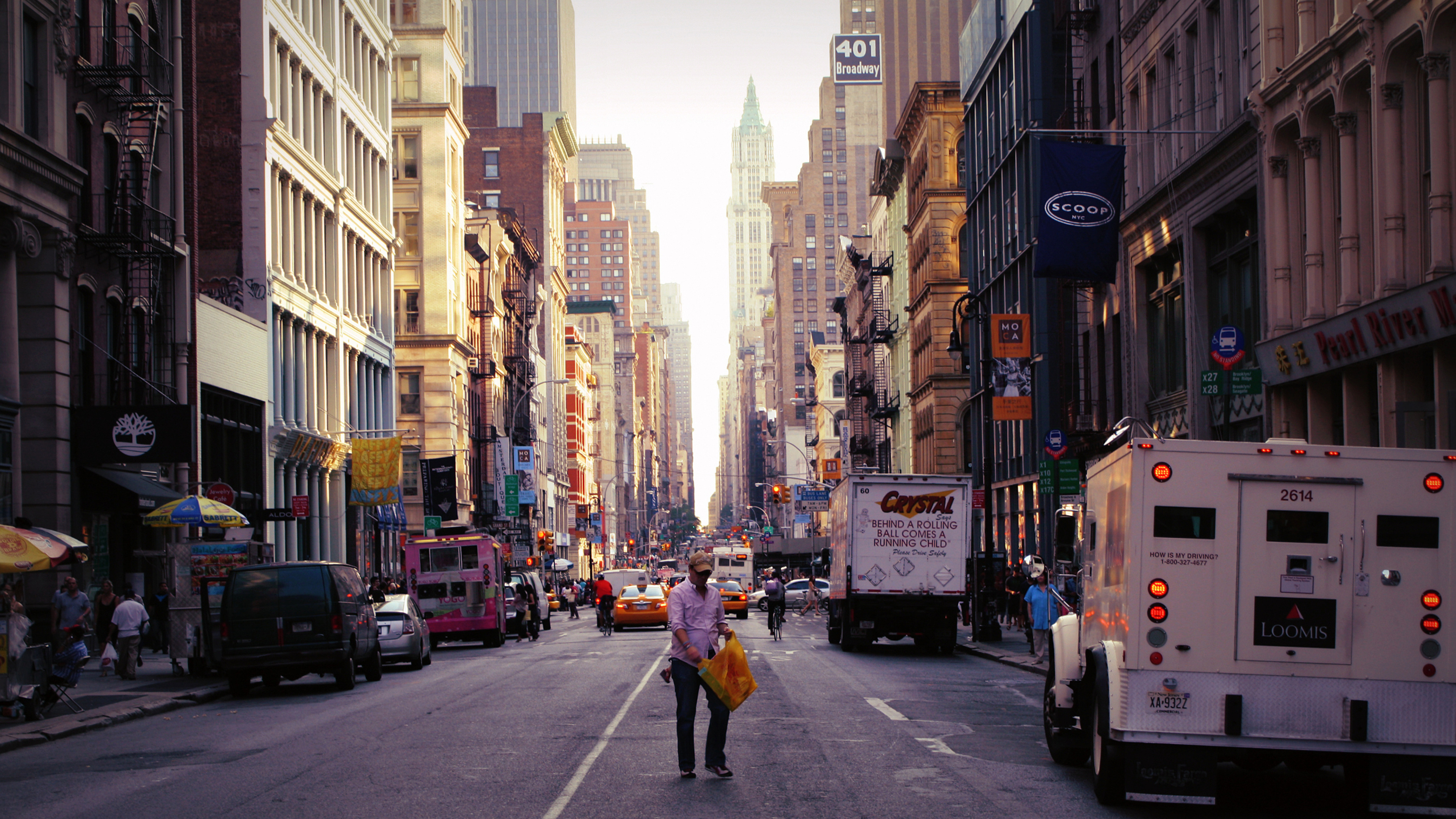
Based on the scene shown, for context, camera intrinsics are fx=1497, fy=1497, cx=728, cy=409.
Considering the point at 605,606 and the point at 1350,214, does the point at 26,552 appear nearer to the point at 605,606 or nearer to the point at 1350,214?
the point at 1350,214

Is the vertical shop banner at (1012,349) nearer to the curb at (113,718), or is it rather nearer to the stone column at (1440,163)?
the stone column at (1440,163)

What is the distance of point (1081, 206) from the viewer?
2822 centimetres

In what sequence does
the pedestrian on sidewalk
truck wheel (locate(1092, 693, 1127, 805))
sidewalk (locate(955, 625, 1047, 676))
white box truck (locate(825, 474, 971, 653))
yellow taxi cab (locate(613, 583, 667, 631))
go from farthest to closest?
yellow taxi cab (locate(613, 583, 667, 631)) → the pedestrian on sidewalk → white box truck (locate(825, 474, 971, 653)) → sidewalk (locate(955, 625, 1047, 676)) → truck wheel (locate(1092, 693, 1127, 805))

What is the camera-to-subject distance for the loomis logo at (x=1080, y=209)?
1109 inches

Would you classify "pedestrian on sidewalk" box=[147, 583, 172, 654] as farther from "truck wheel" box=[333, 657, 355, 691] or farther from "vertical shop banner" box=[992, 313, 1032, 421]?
"vertical shop banner" box=[992, 313, 1032, 421]

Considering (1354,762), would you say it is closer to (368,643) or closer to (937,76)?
(368,643)

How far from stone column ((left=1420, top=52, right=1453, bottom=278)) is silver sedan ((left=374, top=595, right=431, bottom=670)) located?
62.9ft

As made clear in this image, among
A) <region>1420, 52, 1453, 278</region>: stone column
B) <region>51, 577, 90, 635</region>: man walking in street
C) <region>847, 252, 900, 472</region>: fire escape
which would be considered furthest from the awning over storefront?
<region>847, 252, 900, 472</region>: fire escape

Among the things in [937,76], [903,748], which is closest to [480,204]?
[937,76]

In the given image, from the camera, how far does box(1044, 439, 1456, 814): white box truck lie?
10.2 meters

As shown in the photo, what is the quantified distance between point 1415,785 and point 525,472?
268 feet

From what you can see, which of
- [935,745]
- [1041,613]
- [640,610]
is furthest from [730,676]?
[640,610]

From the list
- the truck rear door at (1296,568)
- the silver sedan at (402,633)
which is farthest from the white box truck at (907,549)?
the truck rear door at (1296,568)

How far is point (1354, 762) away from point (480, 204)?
104714 millimetres
